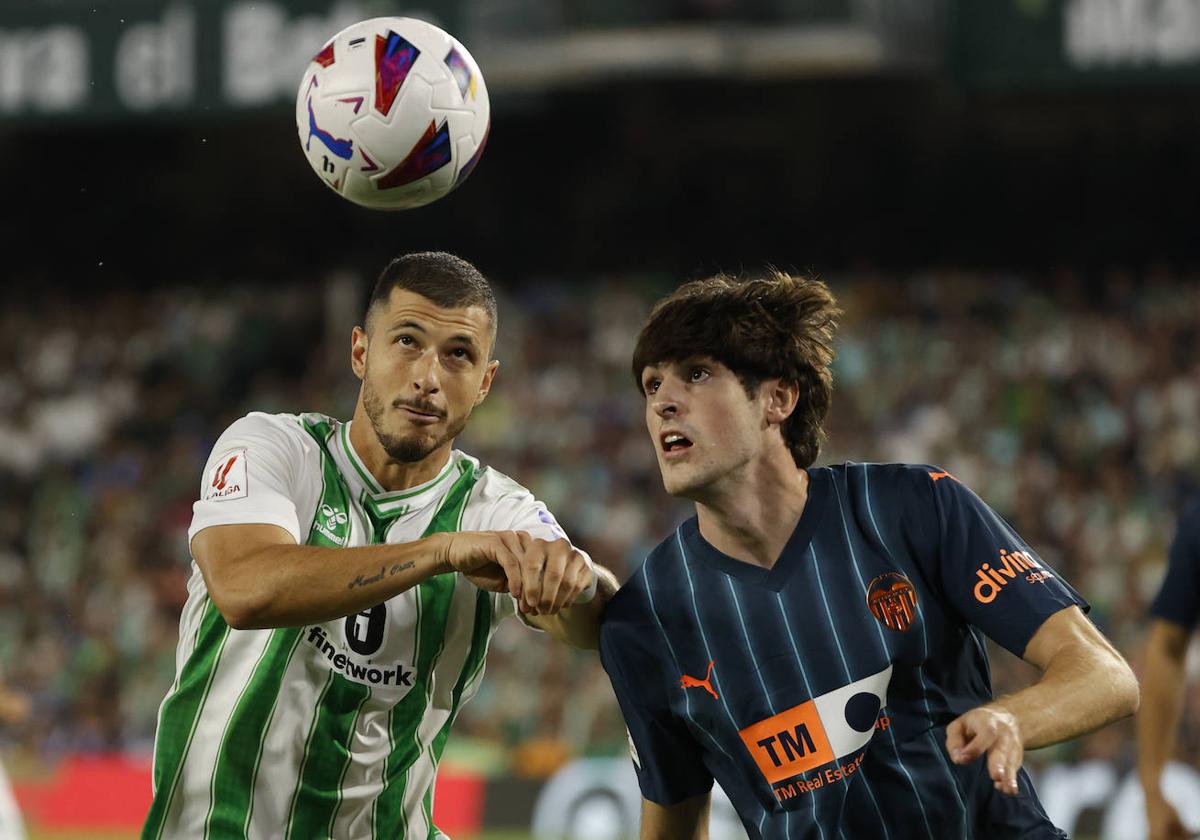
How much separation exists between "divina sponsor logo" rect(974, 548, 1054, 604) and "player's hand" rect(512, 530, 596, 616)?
0.88 m

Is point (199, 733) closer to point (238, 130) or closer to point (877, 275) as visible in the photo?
point (877, 275)

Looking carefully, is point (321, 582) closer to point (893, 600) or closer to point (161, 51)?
point (893, 600)

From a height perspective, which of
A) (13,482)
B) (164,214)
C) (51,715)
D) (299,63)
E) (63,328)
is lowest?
(51,715)

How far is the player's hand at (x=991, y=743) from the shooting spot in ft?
9.73

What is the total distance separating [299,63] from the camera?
15.3 m

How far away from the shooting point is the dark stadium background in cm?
1369

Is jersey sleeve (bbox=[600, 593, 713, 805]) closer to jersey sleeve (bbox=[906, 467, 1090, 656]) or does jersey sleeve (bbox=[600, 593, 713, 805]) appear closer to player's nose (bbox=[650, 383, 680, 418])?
player's nose (bbox=[650, 383, 680, 418])

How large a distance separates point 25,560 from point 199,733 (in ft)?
45.0

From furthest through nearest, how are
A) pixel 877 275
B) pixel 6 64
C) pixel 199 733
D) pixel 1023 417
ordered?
pixel 877 275 → pixel 6 64 → pixel 1023 417 → pixel 199 733

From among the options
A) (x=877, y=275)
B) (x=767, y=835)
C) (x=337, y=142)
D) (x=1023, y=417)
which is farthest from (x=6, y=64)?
(x=767, y=835)

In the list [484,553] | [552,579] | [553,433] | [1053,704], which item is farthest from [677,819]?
[553,433]

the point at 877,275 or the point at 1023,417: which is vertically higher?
the point at 877,275

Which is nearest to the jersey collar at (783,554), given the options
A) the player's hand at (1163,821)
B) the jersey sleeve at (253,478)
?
the jersey sleeve at (253,478)

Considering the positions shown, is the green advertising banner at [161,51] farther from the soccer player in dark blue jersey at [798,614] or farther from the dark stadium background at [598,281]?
the soccer player in dark blue jersey at [798,614]
